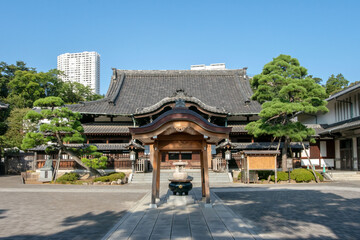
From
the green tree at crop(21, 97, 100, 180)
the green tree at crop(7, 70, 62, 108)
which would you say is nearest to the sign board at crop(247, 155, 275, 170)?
the green tree at crop(21, 97, 100, 180)

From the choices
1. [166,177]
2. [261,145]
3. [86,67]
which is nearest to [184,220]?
[166,177]

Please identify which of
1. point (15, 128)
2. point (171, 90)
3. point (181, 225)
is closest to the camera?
point (181, 225)

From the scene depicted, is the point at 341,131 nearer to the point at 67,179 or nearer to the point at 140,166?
the point at 140,166

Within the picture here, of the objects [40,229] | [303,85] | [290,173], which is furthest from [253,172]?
[40,229]

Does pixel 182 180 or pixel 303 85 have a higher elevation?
pixel 303 85

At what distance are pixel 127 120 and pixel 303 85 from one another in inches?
687

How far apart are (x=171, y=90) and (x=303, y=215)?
26617 mm

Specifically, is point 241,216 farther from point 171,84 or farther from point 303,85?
point 171,84

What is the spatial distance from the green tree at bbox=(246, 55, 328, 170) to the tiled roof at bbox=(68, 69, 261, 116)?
5.84 m

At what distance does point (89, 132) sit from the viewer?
28578 millimetres

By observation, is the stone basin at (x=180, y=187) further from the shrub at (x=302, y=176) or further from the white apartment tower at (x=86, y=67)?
the white apartment tower at (x=86, y=67)

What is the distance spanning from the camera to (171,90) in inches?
1389

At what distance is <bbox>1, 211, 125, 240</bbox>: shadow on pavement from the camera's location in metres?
7.60

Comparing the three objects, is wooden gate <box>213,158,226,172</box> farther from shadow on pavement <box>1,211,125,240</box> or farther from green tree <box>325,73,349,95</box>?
green tree <box>325,73,349,95</box>
